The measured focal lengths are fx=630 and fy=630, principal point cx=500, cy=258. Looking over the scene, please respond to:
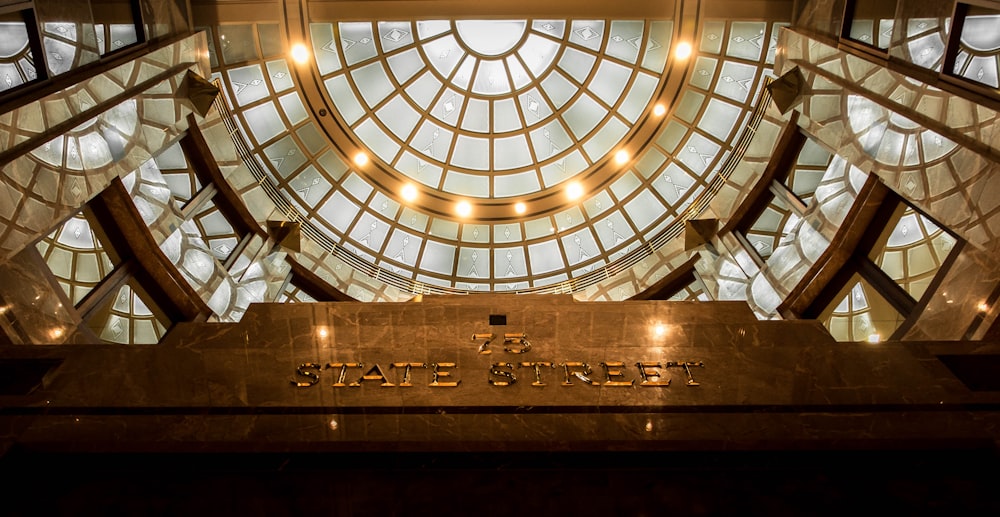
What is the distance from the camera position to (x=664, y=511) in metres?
6.16

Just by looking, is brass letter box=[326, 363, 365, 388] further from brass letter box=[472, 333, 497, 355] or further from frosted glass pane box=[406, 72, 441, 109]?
frosted glass pane box=[406, 72, 441, 109]

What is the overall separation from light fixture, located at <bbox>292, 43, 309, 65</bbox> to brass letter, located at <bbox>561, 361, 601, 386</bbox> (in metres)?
13.1

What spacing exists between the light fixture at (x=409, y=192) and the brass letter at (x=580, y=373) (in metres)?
13.4

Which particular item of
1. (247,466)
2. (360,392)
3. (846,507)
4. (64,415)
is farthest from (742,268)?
(64,415)

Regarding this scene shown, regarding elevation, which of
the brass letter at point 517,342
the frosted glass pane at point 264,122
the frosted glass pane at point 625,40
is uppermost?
the frosted glass pane at point 625,40

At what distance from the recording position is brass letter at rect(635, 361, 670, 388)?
25.4 ft

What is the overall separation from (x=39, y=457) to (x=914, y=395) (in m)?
9.51

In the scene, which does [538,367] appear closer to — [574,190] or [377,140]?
[574,190]

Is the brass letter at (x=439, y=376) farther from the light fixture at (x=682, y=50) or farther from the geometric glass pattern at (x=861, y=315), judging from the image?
the light fixture at (x=682, y=50)

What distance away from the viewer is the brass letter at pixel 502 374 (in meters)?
7.76

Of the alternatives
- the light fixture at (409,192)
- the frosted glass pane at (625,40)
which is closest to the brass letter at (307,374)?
the light fixture at (409,192)

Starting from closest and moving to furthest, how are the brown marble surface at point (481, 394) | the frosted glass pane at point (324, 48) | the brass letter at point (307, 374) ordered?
the brown marble surface at point (481, 394) < the brass letter at point (307, 374) < the frosted glass pane at point (324, 48)

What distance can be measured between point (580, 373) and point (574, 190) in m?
13.3

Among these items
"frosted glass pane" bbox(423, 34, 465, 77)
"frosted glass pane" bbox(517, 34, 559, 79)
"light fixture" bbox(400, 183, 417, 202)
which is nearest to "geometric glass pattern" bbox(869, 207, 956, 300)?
"frosted glass pane" bbox(517, 34, 559, 79)
